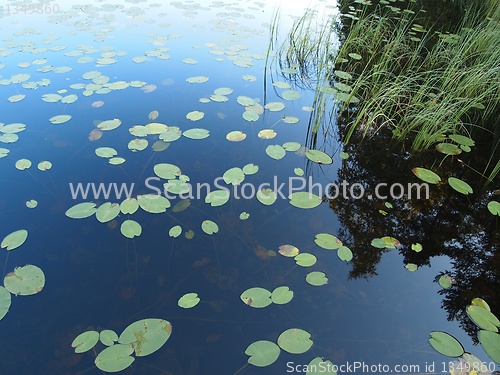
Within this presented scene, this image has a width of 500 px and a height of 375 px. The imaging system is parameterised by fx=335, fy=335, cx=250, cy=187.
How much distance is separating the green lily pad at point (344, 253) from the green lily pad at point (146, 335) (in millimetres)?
1026

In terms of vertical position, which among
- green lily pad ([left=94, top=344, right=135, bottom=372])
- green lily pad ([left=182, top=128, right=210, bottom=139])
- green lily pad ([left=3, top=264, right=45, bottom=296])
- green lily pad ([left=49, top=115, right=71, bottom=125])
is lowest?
green lily pad ([left=3, top=264, right=45, bottom=296])

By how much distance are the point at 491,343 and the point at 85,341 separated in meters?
1.88

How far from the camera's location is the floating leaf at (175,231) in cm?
205

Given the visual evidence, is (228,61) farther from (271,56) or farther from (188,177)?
(188,177)

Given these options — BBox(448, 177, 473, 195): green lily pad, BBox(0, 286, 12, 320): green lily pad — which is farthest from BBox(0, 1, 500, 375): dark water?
BBox(448, 177, 473, 195): green lily pad

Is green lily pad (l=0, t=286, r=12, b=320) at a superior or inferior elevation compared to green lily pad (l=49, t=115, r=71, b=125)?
inferior

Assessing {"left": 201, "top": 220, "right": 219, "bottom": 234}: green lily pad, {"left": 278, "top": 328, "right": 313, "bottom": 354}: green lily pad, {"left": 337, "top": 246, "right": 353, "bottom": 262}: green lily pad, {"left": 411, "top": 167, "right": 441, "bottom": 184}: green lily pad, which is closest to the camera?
{"left": 278, "top": 328, "right": 313, "bottom": 354}: green lily pad

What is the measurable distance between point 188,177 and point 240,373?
Answer: 4.59 ft

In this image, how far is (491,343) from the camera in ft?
5.19

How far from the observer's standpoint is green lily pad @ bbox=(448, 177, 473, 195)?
2.42m

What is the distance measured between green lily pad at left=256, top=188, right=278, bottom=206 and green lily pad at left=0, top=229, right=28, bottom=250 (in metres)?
1.46

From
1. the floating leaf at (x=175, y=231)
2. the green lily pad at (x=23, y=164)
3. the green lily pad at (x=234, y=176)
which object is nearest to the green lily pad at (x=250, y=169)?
the green lily pad at (x=234, y=176)

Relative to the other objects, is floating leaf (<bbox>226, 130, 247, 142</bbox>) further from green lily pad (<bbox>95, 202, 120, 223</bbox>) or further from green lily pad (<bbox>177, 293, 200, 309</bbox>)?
green lily pad (<bbox>177, 293, 200, 309</bbox>)

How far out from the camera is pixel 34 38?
4.28 m
